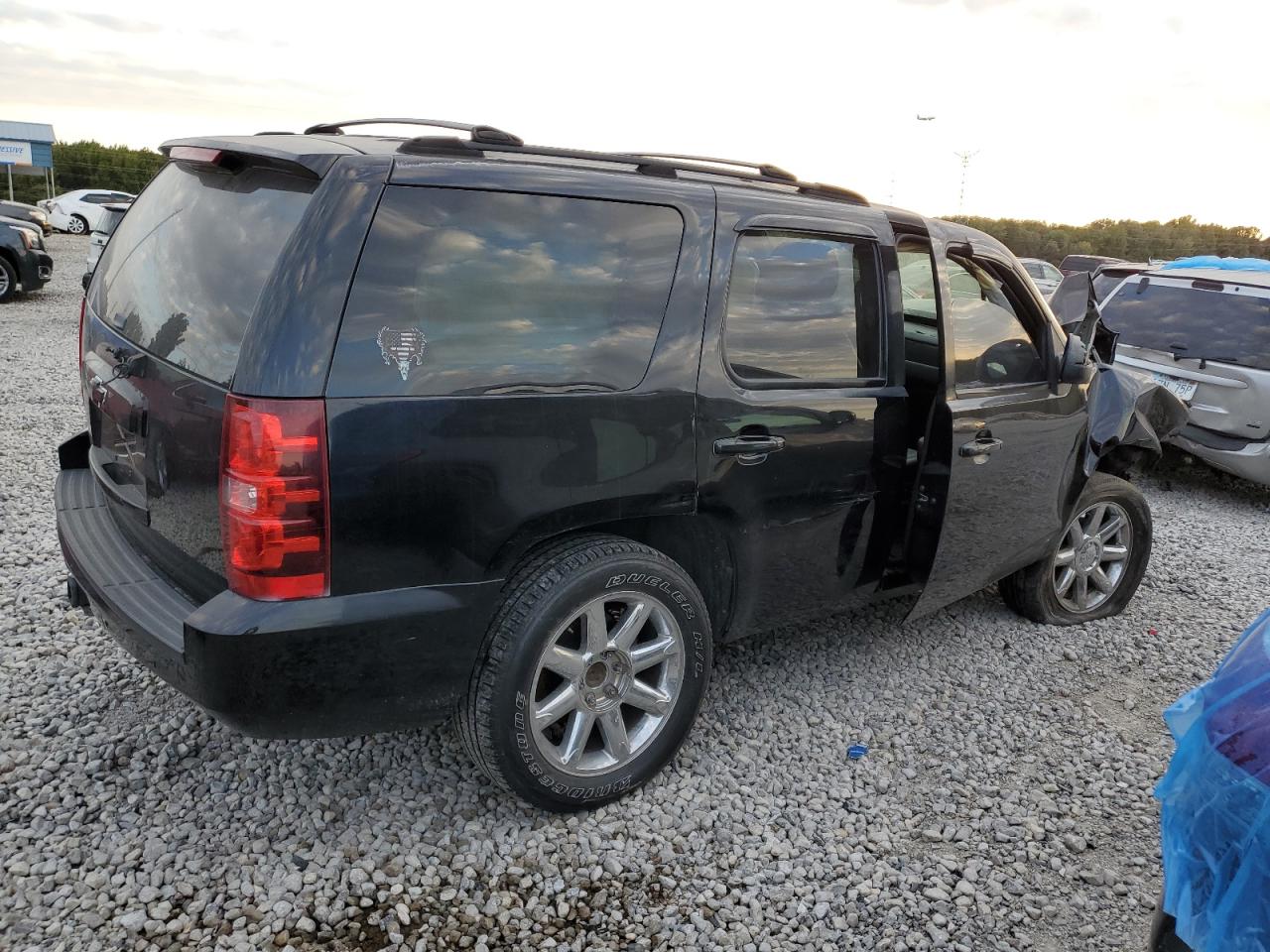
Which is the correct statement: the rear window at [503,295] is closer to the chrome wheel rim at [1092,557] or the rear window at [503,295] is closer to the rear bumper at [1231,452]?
the chrome wheel rim at [1092,557]

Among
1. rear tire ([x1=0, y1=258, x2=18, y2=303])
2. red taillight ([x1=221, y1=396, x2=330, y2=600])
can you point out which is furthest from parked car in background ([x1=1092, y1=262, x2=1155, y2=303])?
rear tire ([x1=0, y1=258, x2=18, y2=303])

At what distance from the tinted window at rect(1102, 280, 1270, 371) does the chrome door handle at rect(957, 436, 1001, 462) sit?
169 inches

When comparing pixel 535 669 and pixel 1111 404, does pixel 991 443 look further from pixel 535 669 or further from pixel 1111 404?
pixel 535 669

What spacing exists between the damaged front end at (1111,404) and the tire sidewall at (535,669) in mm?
2217

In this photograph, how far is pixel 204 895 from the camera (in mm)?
2561

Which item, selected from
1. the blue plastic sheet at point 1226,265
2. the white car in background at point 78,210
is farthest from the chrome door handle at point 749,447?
the white car in background at point 78,210

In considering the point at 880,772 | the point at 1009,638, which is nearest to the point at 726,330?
the point at 880,772

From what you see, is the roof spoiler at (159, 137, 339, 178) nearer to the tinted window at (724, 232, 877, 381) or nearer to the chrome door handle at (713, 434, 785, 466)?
the tinted window at (724, 232, 877, 381)

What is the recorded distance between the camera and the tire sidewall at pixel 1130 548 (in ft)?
14.9

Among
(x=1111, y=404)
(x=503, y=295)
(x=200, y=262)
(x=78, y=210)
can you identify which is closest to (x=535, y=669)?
(x=503, y=295)

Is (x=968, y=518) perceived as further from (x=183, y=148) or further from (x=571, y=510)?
(x=183, y=148)

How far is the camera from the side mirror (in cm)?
407

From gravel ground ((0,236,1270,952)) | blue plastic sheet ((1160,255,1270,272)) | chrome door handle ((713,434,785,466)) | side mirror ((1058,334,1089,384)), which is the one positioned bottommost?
gravel ground ((0,236,1270,952))

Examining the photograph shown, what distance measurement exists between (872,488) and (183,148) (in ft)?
8.44
